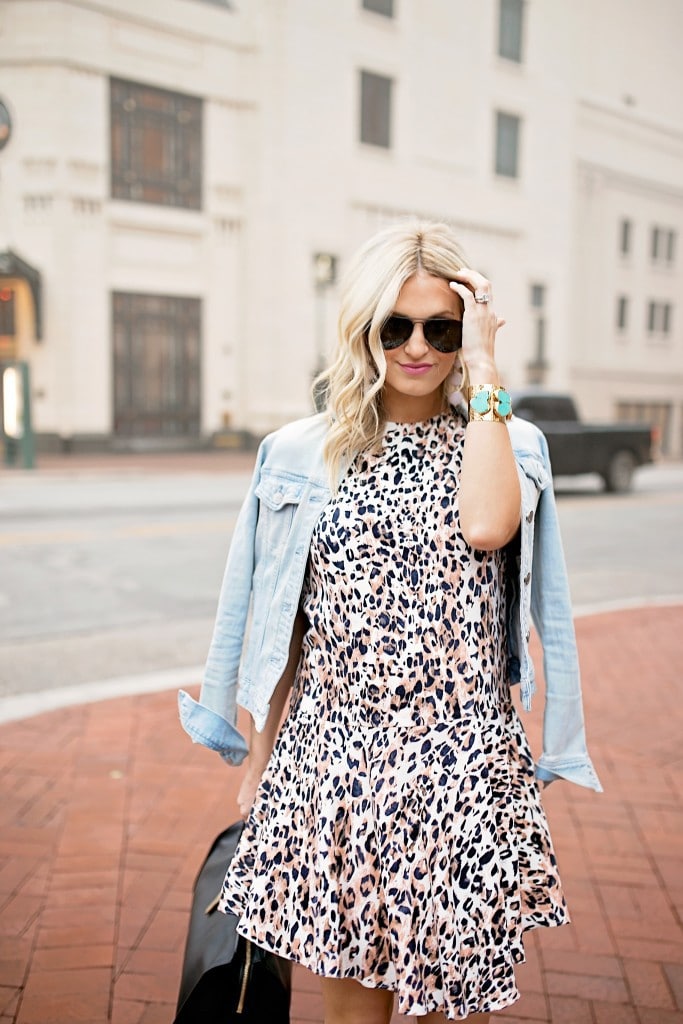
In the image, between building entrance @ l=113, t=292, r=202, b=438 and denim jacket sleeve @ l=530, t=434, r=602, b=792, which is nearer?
denim jacket sleeve @ l=530, t=434, r=602, b=792

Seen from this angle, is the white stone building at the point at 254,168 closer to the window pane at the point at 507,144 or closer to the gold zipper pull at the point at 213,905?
the window pane at the point at 507,144

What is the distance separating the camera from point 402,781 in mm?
1826

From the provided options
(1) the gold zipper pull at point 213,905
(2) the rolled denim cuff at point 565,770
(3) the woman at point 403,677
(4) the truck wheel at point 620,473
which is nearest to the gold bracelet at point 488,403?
(3) the woman at point 403,677

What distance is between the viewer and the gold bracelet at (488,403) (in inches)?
72.4

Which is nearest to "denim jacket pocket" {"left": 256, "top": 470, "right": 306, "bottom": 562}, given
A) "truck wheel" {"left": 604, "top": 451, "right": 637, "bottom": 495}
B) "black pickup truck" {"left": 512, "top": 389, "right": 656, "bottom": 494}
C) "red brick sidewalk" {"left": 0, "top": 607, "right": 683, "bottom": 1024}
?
"red brick sidewalk" {"left": 0, "top": 607, "right": 683, "bottom": 1024}

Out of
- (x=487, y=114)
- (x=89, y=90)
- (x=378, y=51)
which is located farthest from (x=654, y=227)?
(x=89, y=90)

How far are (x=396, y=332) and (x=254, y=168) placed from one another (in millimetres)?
24016

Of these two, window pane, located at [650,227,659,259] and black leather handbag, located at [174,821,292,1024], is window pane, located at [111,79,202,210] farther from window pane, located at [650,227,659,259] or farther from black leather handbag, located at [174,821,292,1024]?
black leather handbag, located at [174,821,292,1024]

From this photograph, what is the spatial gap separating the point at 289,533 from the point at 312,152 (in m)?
24.9

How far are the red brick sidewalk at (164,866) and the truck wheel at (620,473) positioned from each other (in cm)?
1161

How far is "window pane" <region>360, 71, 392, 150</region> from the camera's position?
25.8 metres

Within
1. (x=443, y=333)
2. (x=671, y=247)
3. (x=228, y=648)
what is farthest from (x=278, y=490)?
(x=671, y=247)

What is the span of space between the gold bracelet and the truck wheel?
14.9 metres

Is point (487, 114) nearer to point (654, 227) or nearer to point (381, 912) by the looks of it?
point (654, 227)
